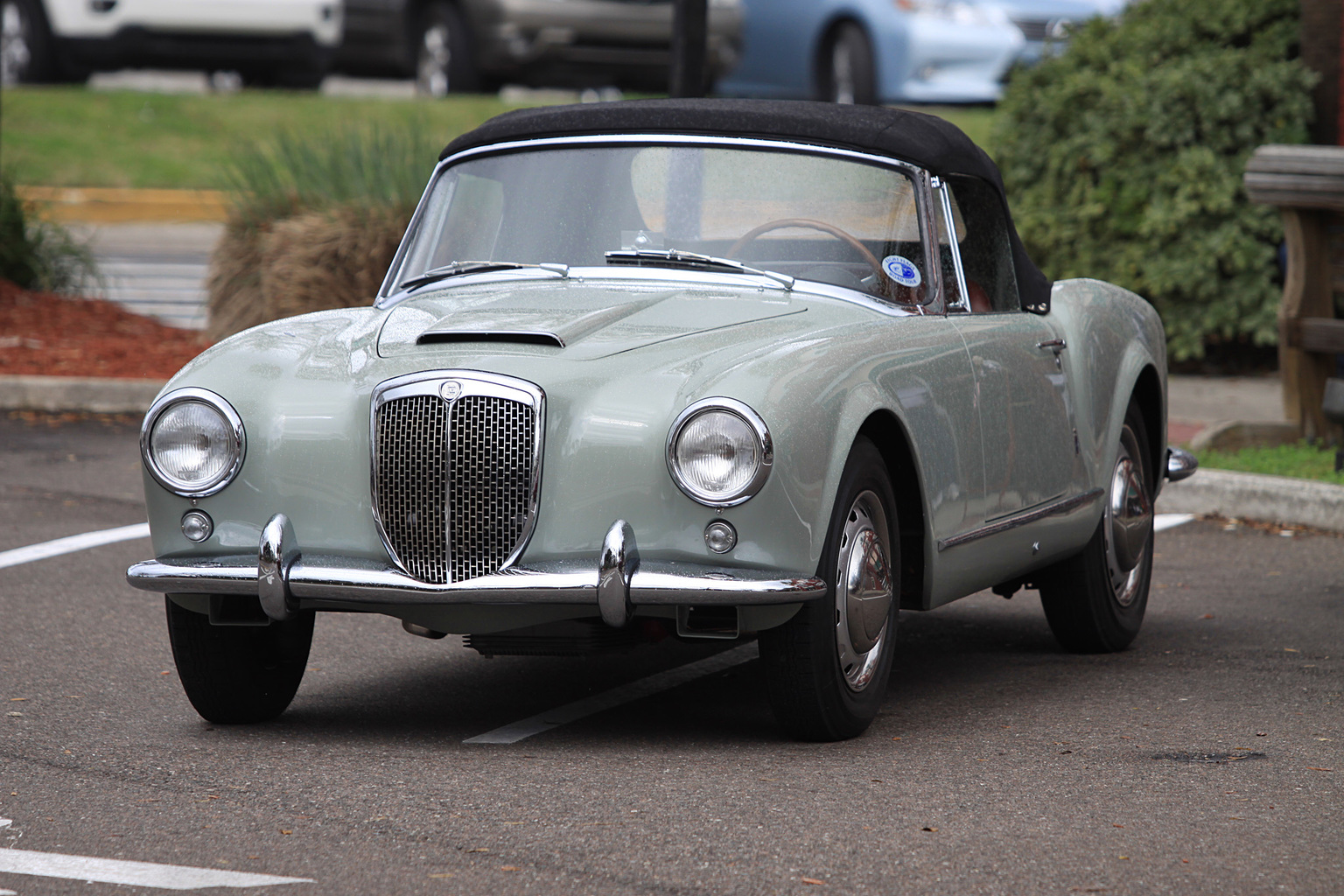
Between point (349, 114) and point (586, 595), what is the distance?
16.3m

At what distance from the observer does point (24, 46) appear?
843 inches

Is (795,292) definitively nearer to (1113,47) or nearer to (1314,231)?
(1314,231)

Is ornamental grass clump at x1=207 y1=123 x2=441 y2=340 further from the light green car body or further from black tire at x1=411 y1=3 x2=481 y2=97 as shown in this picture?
black tire at x1=411 y1=3 x2=481 y2=97

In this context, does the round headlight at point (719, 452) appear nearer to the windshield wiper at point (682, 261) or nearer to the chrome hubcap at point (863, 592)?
the chrome hubcap at point (863, 592)

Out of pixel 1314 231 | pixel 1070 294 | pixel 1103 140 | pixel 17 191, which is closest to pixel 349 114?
pixel 17 191

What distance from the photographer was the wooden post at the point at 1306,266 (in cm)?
1012

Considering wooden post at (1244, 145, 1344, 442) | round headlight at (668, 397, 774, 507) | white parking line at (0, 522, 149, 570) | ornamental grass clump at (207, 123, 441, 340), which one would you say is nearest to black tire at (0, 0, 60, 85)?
ornamental grass clump at (207, 123, 441, 340)

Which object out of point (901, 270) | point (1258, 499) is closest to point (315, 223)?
point (1258, 499)

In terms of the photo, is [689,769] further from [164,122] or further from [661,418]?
[164,122]

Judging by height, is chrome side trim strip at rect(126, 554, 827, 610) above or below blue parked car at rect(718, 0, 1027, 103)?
above

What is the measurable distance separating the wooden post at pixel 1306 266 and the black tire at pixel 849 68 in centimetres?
1023

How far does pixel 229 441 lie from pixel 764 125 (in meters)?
1.90

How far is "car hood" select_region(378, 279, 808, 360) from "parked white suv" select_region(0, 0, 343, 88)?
16.1 m

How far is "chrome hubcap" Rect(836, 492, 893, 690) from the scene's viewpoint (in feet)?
16.6
